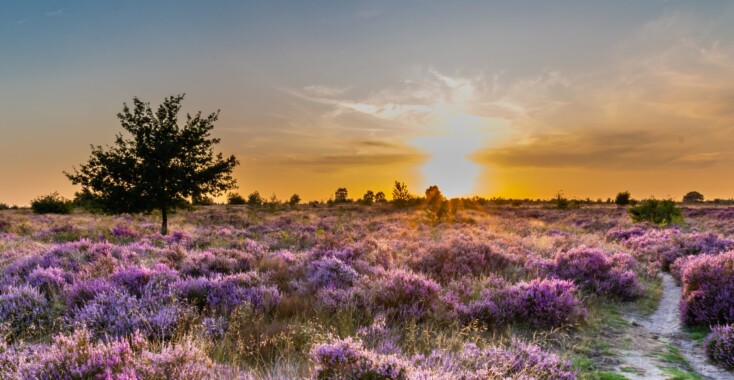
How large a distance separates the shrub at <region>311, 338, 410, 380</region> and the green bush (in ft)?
89.9

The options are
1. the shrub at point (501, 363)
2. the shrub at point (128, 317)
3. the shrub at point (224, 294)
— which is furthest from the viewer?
the shrub at point (224, 294)

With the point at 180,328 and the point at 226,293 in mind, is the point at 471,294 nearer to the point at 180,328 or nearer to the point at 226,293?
the point at 226,293

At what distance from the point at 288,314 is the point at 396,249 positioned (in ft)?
26.5

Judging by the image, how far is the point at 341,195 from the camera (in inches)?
3105

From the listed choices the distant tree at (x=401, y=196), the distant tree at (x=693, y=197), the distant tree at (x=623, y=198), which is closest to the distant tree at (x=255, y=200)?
the distant tree at (x=401, y=196)

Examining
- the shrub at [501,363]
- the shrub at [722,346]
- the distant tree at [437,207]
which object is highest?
the distant tree at [437,207]

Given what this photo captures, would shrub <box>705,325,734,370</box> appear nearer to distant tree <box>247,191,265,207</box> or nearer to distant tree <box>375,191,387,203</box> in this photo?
distant tree <box>247,191,265,207</box>

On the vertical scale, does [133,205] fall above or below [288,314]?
above

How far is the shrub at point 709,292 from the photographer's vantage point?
6402 mm

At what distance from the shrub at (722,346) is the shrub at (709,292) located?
731 mm

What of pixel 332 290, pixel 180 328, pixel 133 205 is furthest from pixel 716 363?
pixel 133 205

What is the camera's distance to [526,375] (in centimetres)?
385

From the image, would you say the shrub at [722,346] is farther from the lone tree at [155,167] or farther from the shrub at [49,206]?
the shrub at [49,206]

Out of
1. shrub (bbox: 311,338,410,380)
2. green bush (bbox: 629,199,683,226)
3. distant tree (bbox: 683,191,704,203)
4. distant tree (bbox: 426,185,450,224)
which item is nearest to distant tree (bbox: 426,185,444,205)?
distant tree (bbox: 426,185,450,224)
